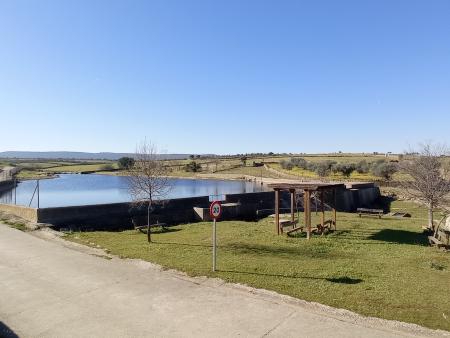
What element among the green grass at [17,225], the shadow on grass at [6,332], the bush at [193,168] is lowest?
the green grass at [17,225]

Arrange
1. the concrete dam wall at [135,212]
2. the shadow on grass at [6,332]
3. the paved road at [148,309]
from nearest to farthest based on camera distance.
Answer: the shadow on grass at [6,332]
the paved road at [148,309]
the concrete dam wall at [135,212]

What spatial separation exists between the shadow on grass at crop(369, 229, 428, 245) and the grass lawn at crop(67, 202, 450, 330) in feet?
0.08

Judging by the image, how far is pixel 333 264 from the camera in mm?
11633

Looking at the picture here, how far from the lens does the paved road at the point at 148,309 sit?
6.88 m

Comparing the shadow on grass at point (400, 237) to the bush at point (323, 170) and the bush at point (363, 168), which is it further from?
the bush at point (363, 168)

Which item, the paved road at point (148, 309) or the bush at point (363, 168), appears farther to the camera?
the bush at point (363, 168)

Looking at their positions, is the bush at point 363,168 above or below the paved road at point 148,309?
above

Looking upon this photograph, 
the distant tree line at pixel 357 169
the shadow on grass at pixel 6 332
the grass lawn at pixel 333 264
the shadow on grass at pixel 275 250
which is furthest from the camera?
the distant tree line at pixel 357 169

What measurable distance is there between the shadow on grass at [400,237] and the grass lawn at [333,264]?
0.03 m

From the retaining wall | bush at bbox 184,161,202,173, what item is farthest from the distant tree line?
the retaining wall

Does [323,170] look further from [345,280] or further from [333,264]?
[345,280]

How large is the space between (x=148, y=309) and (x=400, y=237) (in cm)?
1294

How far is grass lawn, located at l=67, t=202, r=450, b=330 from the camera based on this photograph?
8289 mm

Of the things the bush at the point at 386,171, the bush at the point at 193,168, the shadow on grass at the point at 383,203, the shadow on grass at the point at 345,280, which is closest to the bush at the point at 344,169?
the bush at the point at 386,171
